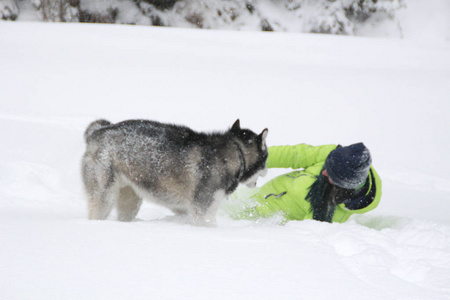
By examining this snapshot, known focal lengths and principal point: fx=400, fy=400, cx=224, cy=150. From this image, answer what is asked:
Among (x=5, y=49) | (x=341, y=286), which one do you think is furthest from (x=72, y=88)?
(x=341, y=286)

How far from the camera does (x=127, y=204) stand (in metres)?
3.75

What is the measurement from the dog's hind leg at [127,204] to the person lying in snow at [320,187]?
102 cm

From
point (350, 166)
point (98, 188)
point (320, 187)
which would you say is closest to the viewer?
point (350, 166)

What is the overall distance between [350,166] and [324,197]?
0.45 m

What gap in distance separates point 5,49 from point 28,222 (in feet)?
36.4

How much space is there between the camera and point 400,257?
2.42 metres

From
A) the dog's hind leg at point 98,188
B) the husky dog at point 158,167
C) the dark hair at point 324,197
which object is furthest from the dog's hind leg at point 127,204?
the dark hair at point 324,197

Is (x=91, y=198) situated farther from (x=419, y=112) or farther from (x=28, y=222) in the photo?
(x=419, y=112)

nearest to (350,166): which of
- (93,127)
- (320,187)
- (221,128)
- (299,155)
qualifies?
(320,187)

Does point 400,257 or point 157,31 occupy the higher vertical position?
point 400,257

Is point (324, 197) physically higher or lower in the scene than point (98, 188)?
higher

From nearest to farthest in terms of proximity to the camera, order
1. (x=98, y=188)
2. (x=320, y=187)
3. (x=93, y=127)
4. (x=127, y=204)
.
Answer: (x=98, y=188) → (x=320, y=187) → (x=93, y=127) → (x=127, y=204)

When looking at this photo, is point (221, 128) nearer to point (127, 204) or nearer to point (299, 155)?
point (299, 155)

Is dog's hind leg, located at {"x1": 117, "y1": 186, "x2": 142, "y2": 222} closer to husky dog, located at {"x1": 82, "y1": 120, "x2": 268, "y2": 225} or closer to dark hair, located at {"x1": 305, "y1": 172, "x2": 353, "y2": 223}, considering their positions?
husky dog, located at {"x1": 82, "y1": 120, "x2": 268, "y2": 225}
